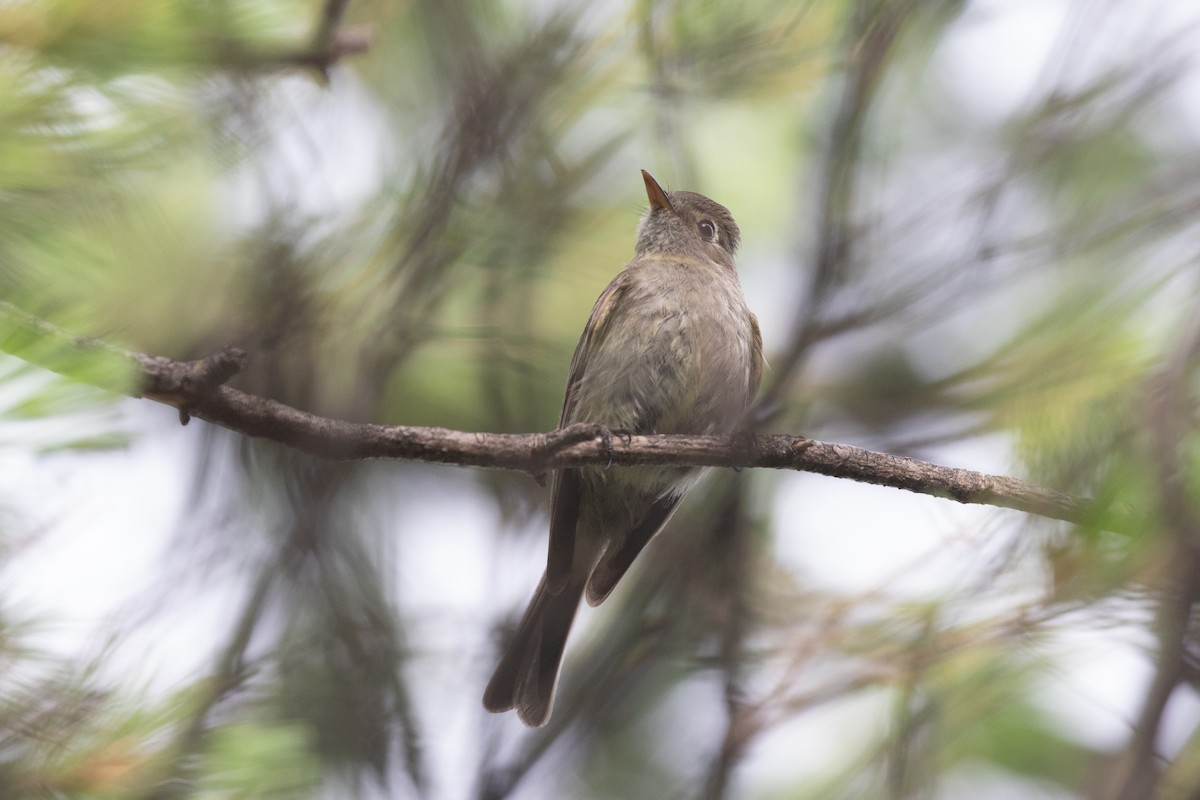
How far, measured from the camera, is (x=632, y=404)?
158 inches

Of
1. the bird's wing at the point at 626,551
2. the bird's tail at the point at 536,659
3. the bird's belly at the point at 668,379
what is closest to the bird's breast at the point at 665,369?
the bird's belly at the point at 668,379

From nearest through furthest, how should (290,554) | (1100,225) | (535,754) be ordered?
1. (1100,225)
2. (290,554)
3. (535,754)

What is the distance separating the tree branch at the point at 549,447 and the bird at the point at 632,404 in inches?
32.4

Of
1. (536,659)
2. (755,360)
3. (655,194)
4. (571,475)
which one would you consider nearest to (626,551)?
(571,475)

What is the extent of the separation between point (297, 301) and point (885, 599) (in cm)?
186

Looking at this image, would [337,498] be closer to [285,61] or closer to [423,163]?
[423,163]

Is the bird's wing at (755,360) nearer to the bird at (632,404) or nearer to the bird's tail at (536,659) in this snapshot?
the bird at (632,404)

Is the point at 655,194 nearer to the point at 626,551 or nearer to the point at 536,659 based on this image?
the point at 626,551

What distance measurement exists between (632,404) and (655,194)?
862mm

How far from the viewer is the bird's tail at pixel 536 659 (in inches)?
142

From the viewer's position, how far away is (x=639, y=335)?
13.2ft

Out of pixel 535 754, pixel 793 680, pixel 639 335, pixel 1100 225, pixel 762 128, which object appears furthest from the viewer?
pixel 762 128

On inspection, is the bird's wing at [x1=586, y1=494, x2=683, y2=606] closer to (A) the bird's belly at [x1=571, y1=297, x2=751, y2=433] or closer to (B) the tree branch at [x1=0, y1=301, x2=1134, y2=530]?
(A) the bird's belly at [x1=571, y1=297, x2=751, y2=433]

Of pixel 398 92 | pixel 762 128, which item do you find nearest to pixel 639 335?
pixel 762 128
